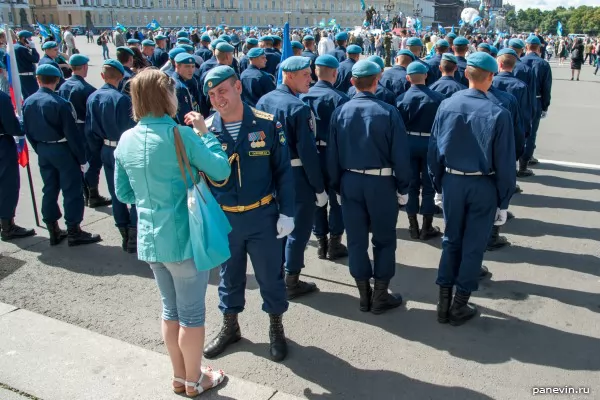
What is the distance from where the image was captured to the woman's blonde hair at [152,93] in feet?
9.53

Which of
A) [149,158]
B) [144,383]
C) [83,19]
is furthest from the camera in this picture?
[83,19]

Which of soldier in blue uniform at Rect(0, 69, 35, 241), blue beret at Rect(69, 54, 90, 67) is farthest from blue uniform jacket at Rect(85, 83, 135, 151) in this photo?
blue beret at Rect(69, 54, 90, 67)

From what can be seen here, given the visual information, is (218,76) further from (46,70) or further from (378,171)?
(46,70)

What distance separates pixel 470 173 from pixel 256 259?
1.83m

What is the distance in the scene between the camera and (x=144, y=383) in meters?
3.64

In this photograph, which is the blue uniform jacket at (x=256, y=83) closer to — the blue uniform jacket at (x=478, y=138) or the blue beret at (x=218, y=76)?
the blue uniform jacket at (x=478, y=138)

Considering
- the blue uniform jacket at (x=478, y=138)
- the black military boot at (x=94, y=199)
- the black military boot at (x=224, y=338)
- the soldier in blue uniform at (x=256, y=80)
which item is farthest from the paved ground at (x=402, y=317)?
the soldier in blue uniform at (x=256, y=80)

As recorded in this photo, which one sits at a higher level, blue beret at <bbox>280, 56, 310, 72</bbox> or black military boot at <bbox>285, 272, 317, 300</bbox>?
blue beret at <bbox>280, 56, 310, 72</bbox>

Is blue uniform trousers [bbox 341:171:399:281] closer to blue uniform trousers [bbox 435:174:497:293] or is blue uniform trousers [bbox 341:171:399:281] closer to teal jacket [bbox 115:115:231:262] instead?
blue uniform trousers [bbox 435:174:497:293]

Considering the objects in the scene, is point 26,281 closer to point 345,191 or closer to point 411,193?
point 345,191

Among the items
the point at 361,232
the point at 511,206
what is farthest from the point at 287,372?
the point at 511,206

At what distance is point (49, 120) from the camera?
5.88m

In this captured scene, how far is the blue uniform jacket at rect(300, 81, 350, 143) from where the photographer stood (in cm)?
518

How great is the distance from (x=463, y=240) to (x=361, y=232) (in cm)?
84
